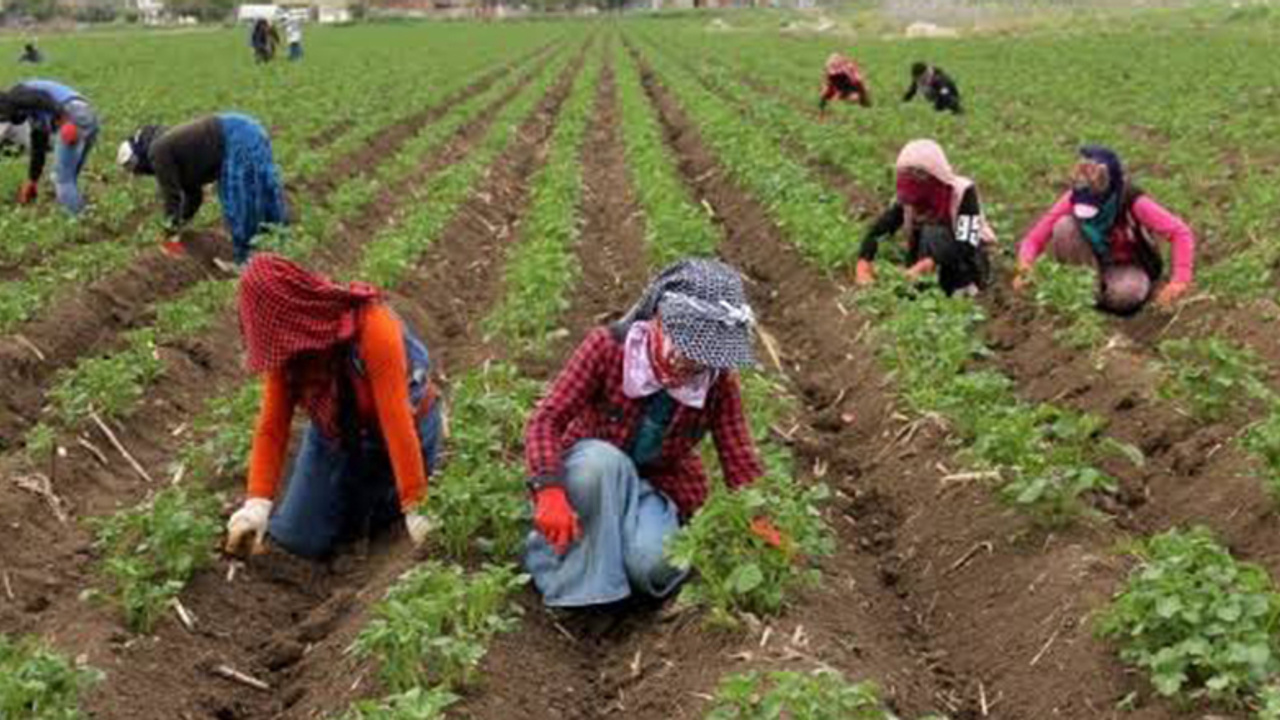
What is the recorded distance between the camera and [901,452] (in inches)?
297

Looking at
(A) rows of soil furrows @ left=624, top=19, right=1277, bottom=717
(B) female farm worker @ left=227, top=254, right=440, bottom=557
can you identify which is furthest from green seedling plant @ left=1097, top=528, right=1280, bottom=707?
(B) female farm worker @ left=227, top=254, right=440, bottom=557

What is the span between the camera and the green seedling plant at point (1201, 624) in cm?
433

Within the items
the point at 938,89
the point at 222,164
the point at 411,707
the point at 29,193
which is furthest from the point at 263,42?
the point at 411,707

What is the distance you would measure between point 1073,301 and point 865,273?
60.0 inches

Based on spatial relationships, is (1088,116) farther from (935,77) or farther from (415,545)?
(415,545)

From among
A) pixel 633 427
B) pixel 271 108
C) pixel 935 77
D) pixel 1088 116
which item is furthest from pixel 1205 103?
pixel 633 427

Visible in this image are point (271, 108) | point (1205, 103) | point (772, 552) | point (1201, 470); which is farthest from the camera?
point (271, 108)

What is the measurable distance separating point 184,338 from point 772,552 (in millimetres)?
5435

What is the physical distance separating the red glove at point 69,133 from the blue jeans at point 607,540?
849 cm

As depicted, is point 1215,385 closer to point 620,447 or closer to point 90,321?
point 620,447

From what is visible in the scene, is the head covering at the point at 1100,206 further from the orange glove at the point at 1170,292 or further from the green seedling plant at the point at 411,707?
the green seedling plant at the point at 411,707

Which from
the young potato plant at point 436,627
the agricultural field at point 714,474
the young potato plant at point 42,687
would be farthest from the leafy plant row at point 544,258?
the young potato plant at point 42,687

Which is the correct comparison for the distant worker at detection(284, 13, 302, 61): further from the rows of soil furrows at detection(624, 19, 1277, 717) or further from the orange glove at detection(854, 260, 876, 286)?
the rows of soil furrows at detection(624, 19, 1277, 717)

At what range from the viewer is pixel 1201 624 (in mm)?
4508
